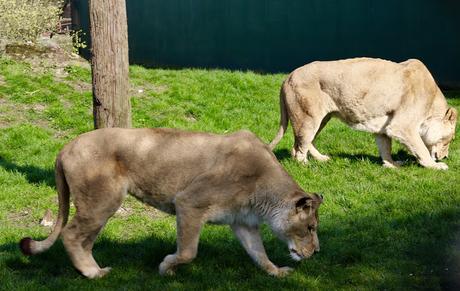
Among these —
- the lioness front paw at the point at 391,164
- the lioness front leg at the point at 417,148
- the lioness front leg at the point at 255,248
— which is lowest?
the lioness front paw at the point at 391,164

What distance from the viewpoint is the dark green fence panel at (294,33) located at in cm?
1712

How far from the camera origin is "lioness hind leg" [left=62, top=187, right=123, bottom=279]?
233 inches

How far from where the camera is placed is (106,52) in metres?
8.14

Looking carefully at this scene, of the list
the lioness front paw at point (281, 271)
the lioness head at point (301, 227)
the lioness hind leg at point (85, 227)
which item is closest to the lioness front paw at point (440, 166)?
the lioness front paw at point (281, 271)

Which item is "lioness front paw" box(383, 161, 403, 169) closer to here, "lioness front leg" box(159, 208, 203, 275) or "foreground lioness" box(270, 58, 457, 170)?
"foreground lioness" box(270, 58, 457, 170)

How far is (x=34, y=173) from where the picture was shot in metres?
9.51

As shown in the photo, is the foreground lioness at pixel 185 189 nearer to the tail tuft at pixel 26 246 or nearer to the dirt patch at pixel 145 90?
the tail tuft at pixel 26 246

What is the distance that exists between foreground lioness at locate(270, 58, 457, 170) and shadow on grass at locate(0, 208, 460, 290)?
8.15 ft

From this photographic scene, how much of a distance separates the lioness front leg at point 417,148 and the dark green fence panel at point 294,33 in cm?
760

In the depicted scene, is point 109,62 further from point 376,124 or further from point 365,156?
point 365,156

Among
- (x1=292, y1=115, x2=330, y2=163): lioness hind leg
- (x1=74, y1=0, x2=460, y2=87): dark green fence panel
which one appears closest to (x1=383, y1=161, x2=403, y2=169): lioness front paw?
(x1=292, y1=115, x2=330, y2=163): lioness hind leg

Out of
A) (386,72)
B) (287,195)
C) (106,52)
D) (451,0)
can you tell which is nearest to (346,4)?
(451,0)

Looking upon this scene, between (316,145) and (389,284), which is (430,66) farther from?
(389,284)

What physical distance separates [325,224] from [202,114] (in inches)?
221
